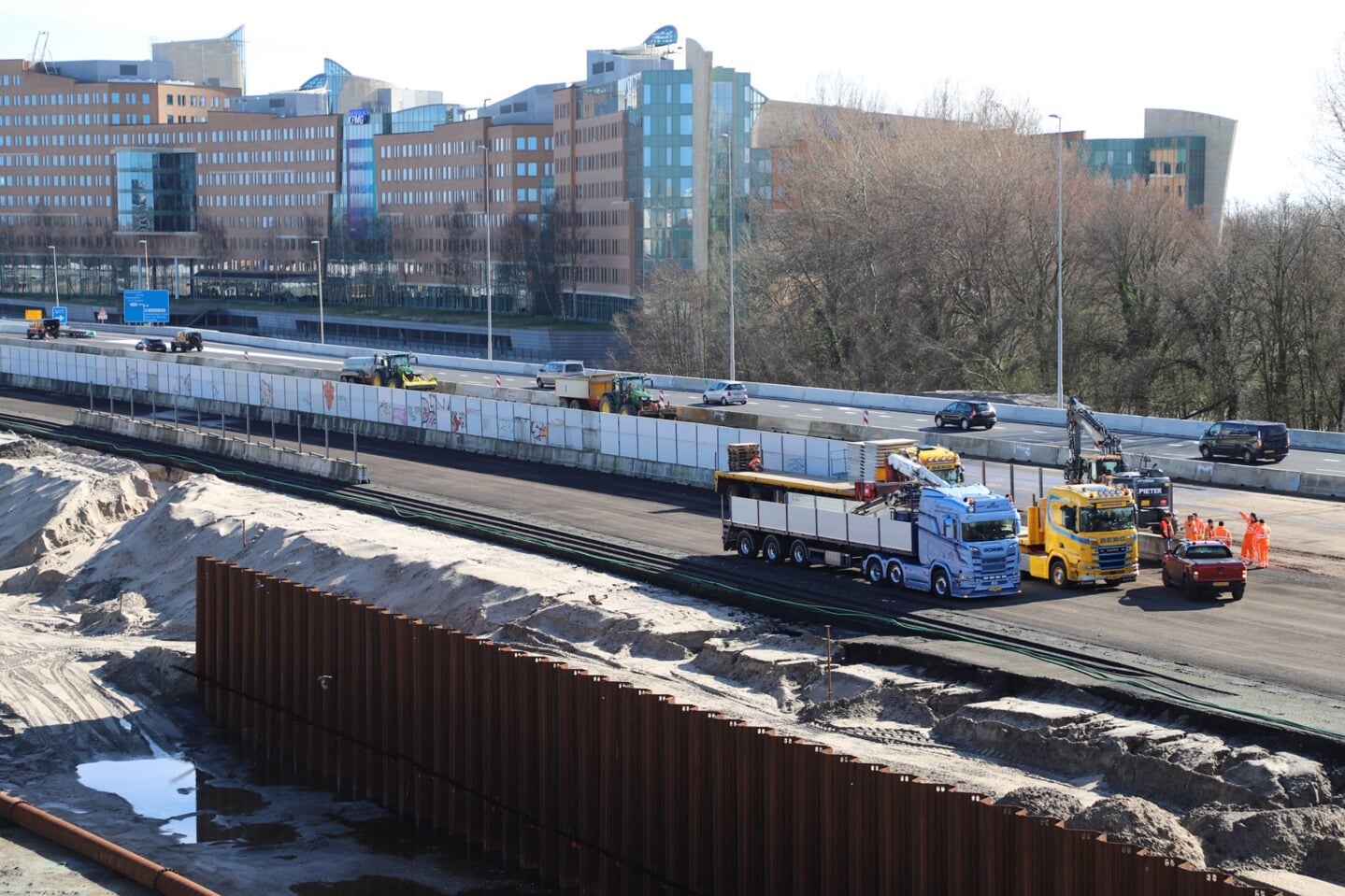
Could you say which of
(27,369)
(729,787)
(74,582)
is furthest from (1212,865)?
(27,369)

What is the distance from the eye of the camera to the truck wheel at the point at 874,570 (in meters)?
37.5

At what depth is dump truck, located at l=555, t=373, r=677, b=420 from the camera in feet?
209

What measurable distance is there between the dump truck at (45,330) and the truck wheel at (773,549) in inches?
3461

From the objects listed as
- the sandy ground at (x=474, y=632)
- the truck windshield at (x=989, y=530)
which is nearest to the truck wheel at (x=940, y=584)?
the truck windshield at (x=989, y=530)

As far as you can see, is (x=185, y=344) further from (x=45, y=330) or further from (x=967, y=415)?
(x=967, y=415)

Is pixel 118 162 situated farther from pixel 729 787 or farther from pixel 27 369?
pixel 729 787

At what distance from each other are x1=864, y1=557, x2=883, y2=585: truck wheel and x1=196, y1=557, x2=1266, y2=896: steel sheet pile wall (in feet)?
42.1

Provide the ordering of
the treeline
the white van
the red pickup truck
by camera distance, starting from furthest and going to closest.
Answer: the white van
the treeline
the red pickup truck

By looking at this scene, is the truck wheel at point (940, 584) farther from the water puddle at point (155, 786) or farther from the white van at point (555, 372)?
the white van at point (555, 372)

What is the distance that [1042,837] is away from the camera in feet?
60.2

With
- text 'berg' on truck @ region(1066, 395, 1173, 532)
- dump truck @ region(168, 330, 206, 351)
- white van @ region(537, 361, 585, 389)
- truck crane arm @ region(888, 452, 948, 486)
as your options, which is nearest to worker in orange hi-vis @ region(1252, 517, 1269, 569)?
text 'berg' on truck @ region(1066, 395, 1173, 532)

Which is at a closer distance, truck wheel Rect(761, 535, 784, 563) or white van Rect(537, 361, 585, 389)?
truck wheel Rect(761, 535, 784, 563)

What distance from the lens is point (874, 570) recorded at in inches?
1480

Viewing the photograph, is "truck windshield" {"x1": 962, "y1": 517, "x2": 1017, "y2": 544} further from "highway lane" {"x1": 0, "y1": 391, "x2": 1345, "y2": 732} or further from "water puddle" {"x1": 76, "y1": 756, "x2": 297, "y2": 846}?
"water puddle" {"x1": 76, "y1": 756, "x2": 297, "y2": 846}
